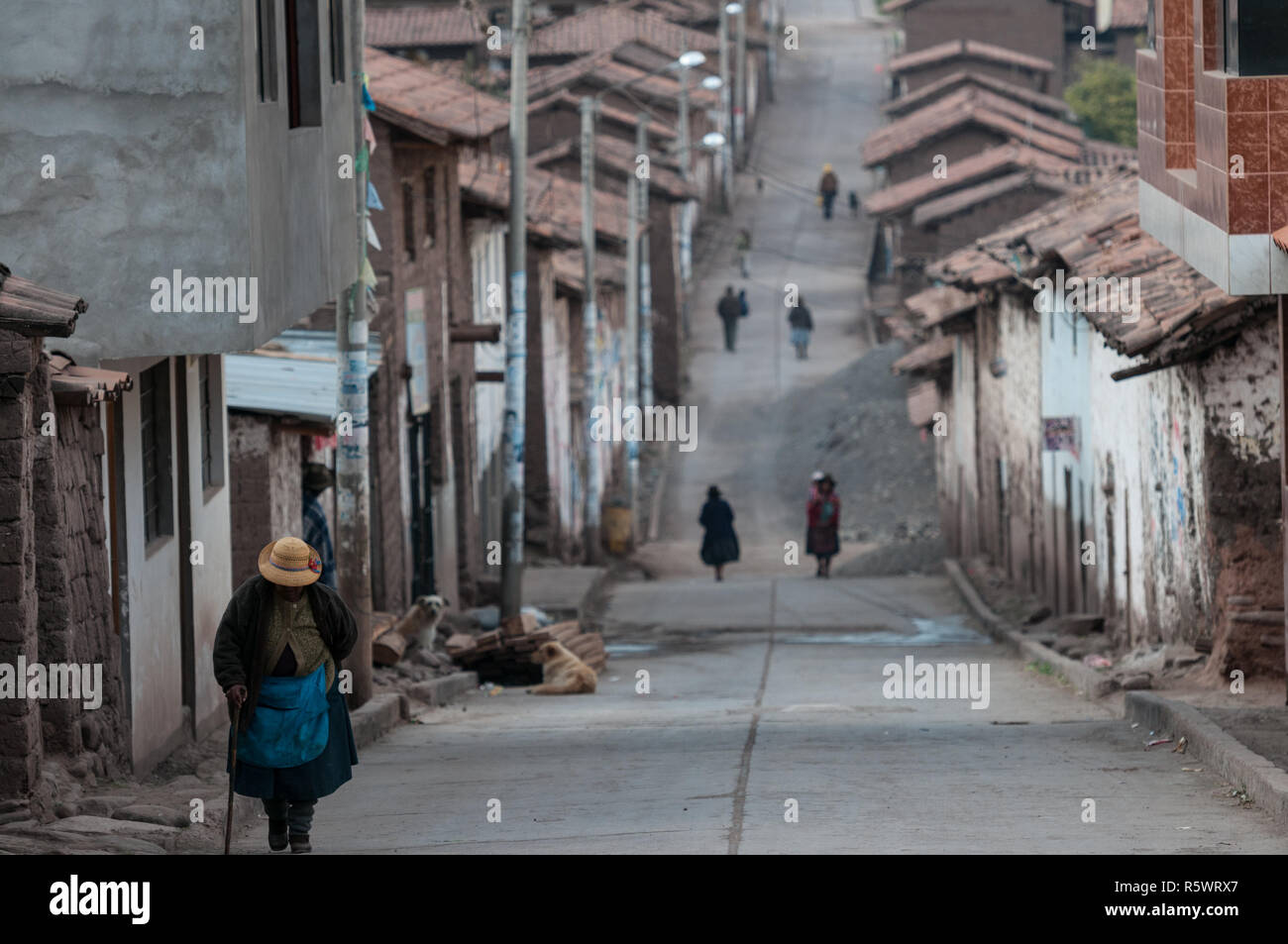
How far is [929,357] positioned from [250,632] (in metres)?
28.4

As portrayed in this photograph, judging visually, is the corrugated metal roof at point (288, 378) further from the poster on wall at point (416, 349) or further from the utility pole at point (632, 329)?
the utility pole at point (632, 329)

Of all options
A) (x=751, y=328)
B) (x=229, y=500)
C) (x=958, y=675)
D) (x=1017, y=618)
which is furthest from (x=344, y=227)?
(x=751, y=328)

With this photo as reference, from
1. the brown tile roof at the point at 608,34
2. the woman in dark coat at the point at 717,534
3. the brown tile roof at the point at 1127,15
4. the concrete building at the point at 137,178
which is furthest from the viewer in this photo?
the brown tile roof at the point at 1127,15

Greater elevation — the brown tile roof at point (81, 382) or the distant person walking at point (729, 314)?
the distant person walking at point (729, 314)

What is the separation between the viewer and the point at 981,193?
4628 cm

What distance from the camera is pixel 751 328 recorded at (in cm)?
5688

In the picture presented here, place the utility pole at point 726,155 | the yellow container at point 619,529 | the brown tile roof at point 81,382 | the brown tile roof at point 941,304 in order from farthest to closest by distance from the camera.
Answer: the utility pole at point 726,155 < the yellow container at point 619,529 < the brown tile roof at point 941,304 < the brown tile roof at point 81,382

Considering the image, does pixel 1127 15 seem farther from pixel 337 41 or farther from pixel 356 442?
pixel 356 442

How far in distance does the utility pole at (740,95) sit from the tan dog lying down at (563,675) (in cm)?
4902

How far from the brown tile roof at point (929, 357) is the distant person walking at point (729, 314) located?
648 inches

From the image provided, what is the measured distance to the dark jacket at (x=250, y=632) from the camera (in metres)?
9.21

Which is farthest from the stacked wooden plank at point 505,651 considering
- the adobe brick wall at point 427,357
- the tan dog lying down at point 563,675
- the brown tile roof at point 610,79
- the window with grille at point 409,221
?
the brown tile roof at point 610,79

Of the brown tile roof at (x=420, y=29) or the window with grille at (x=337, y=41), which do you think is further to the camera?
the brown tile roof at (x=420, y=29)

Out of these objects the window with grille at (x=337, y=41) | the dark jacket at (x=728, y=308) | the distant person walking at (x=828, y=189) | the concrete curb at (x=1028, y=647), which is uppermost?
the distant person walking at (x=828, y=189)
